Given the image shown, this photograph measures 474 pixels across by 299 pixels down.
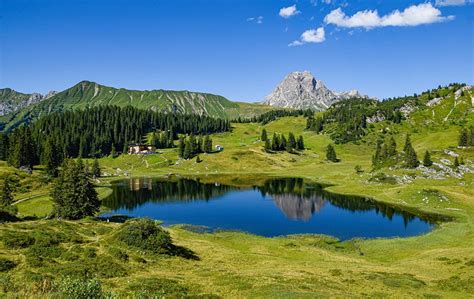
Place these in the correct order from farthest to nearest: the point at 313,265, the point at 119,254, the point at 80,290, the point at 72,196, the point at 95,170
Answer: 1. the point at 95,170
2. the point at 72,196
3. the point at 313,265
4. the point at 119,254
5. the point at 80,290

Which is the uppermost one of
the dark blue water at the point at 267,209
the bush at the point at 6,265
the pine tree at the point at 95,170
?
the bush at the point at 6,265

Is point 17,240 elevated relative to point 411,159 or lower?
lower

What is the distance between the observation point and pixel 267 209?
4840 inches

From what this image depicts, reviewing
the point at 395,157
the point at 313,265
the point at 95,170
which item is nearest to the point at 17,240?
the point at 313,265

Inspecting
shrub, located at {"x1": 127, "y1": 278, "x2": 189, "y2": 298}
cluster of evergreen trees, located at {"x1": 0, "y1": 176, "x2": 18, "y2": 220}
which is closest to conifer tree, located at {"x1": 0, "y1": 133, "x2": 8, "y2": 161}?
cluster of evergreen trees, located at {"x1": 0, "y1": 176, "x2": 18, "y2": 220}

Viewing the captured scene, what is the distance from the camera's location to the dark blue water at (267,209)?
314 feet

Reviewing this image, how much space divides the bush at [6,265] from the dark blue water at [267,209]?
186ft

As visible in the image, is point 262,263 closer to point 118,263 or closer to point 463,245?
point 118,263

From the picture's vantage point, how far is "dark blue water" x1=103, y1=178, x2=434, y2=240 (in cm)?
9581

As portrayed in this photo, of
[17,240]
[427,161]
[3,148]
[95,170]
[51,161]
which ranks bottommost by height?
[95,170]

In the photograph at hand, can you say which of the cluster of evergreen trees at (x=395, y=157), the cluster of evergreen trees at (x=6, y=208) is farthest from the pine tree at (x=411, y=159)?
the cluster of evergreen trees at (x=6, y=208)

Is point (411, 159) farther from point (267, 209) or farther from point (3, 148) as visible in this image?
point (3, 148)

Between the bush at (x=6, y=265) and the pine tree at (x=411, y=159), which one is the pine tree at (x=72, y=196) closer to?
the bush at (x=6, y=265)

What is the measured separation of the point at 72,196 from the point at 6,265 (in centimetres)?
4804
